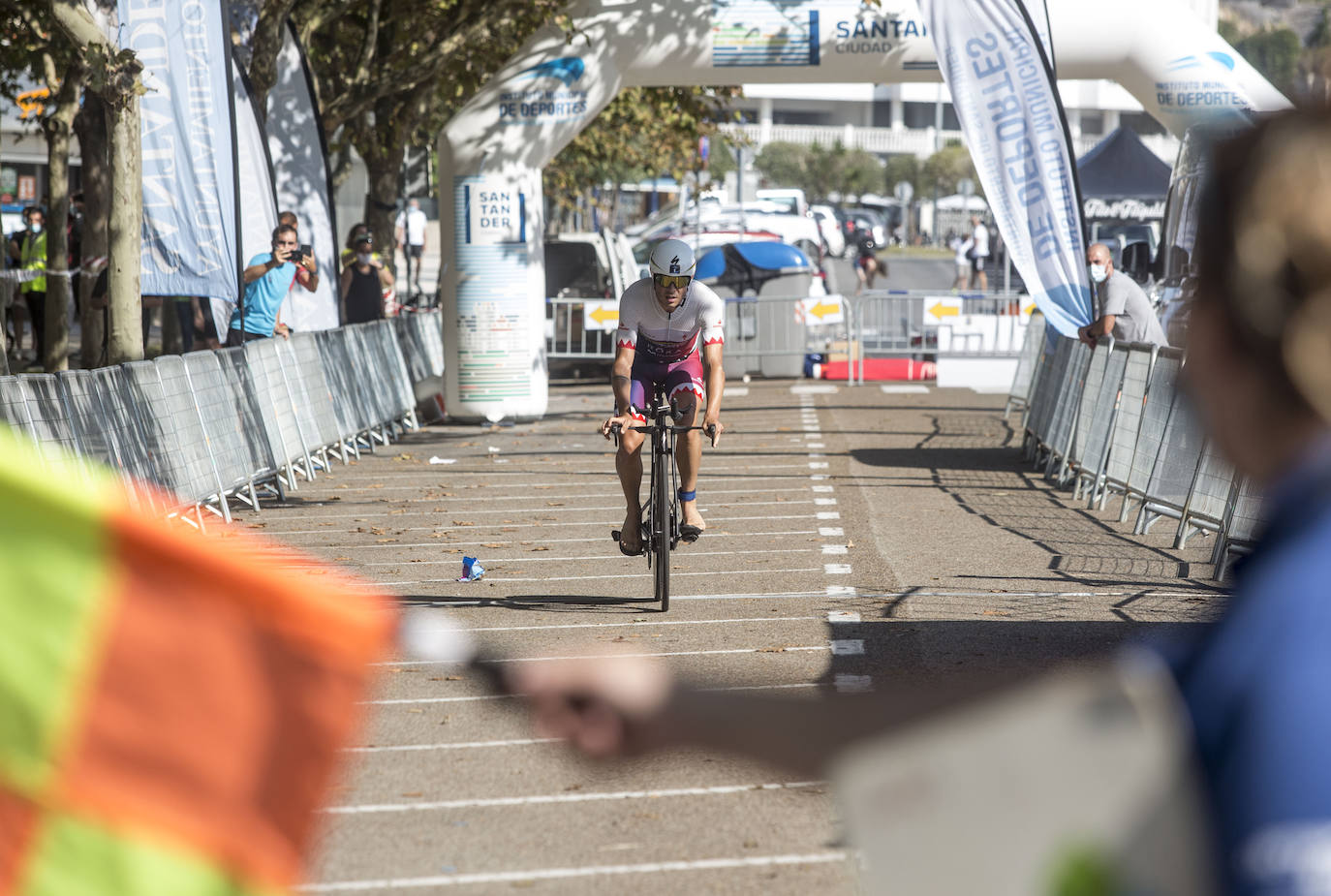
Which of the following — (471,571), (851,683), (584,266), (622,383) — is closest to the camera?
(851,683)

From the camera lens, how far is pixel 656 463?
29.8 feet

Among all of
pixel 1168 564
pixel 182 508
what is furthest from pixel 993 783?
pixel 182 508

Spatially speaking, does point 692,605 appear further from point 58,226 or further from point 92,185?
point 58,226

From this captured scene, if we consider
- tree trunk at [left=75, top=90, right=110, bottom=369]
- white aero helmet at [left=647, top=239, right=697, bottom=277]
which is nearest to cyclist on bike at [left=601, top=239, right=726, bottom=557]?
white aero helmet at [left=647, top=239, right=697, bottom=277]

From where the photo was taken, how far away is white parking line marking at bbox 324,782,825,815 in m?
5.42

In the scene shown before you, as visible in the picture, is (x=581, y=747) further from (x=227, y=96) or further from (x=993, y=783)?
(x=227, y=96)

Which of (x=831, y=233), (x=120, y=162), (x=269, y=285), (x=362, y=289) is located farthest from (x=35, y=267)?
(x=831, y=233)

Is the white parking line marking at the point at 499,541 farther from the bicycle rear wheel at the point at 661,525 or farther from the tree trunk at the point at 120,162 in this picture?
the bicycle rear wheel at the point at 661,525

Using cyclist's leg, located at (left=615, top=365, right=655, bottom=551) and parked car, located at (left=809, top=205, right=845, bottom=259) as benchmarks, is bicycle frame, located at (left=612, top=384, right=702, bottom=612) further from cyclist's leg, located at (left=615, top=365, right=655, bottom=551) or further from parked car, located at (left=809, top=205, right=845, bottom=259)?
parked car, located at (left=809, top=205, right=845, bottom=259)

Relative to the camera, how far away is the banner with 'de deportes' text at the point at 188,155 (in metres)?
11.9

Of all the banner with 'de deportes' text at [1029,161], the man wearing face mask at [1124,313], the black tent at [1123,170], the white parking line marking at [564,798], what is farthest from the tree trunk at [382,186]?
the white parking line marking at [564,798]

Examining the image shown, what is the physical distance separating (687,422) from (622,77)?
858 cm

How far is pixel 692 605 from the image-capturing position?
8.92 metres

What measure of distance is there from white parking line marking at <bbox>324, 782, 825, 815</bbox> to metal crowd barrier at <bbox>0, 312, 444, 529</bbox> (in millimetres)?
4280
